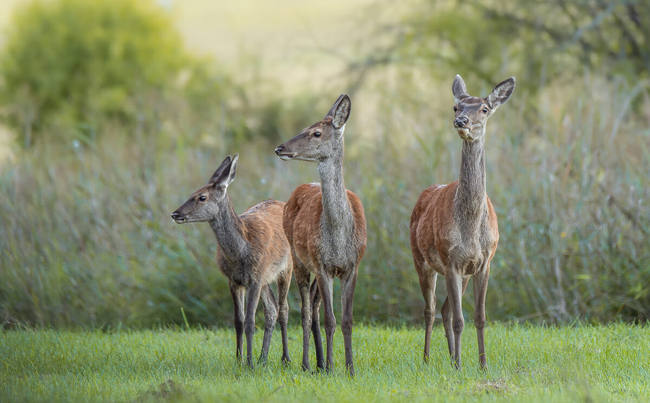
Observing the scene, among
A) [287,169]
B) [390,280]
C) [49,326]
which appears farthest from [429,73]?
[49,326]

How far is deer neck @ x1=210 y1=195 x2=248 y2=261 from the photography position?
227 inches

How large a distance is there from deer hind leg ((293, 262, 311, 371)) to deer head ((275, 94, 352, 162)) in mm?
936

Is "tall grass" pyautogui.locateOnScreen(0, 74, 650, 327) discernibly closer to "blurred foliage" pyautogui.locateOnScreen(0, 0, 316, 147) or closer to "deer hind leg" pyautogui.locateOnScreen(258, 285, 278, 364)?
"deer hind leg" pyautogui.locateOnScreen(258, 285, 278, 364)

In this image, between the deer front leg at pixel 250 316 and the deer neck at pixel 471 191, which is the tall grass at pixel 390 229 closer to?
the deer front leg at pixel 250 316

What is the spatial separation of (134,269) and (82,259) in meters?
0.70

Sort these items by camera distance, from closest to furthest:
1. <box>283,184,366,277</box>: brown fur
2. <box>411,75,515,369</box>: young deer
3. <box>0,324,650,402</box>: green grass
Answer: <box>0,324,650,402</box>: green grass
<box>411,75,515,369</box>: young deer
<box>283,184,366,277</box>: brown fur

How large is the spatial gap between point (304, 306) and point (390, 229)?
101 inches

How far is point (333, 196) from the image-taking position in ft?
17.1

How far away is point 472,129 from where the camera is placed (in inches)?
194

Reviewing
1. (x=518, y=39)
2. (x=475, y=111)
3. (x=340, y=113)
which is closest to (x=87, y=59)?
(x=518, y=39)

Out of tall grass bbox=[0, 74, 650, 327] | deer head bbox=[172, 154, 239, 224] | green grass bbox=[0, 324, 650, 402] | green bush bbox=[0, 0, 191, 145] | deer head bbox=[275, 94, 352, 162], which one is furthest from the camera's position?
green bush bbox=[0, 0, 191, 145]

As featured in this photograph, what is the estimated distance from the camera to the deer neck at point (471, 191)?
5031 millimetres

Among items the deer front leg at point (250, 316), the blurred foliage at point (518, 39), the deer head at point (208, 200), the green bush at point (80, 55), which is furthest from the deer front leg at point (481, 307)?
the green bush at point (80, 55)

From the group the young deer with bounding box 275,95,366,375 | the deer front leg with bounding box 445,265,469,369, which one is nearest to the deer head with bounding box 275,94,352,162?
the young deer with bounding box 275,95,366,375
